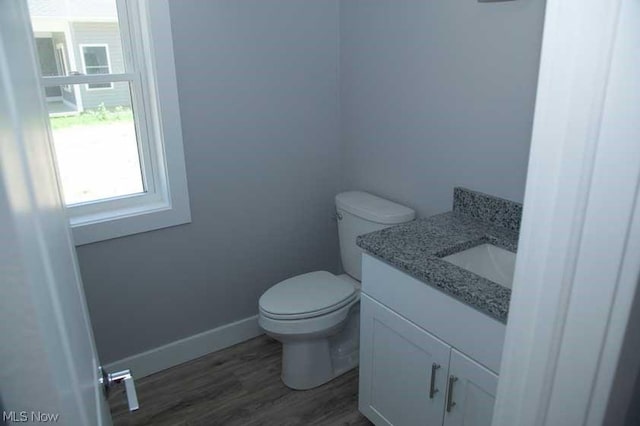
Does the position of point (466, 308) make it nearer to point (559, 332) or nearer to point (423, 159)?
point (559, 332)

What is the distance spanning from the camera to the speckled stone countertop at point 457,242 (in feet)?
4.24

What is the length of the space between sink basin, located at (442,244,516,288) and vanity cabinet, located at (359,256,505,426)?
0.71 ft

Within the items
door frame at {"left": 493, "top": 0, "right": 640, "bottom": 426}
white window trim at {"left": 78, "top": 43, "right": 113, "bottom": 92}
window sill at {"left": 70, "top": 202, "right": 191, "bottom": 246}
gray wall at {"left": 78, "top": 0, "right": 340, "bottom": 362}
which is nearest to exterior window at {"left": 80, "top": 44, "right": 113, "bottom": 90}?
white window trim at {"left": 78, "top": 43, "right": 113, "bottom": 92}

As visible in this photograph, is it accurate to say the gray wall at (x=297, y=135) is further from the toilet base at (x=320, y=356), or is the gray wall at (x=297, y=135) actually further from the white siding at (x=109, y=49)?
the toilet base at (x=320, y=356)

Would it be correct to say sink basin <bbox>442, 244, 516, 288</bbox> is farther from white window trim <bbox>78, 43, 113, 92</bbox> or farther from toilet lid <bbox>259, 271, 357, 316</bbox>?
white window trim <bbox>78, 43, 113, 92</bbox>

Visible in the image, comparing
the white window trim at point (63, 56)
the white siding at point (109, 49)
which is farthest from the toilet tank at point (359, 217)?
the white window trim at point (63, 56)

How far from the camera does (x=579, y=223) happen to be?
0.59 metres

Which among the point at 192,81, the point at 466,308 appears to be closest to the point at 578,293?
the point at 466,308

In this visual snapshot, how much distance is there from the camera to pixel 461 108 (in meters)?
1.83

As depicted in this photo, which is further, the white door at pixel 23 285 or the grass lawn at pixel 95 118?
the grass lawn at pixel 95 118

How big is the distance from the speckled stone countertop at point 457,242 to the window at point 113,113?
3.43 ft

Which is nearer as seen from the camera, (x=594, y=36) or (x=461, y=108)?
(x=594, y=36)

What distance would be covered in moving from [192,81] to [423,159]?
3.60 ft

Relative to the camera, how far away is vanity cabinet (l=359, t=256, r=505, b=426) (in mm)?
1345
